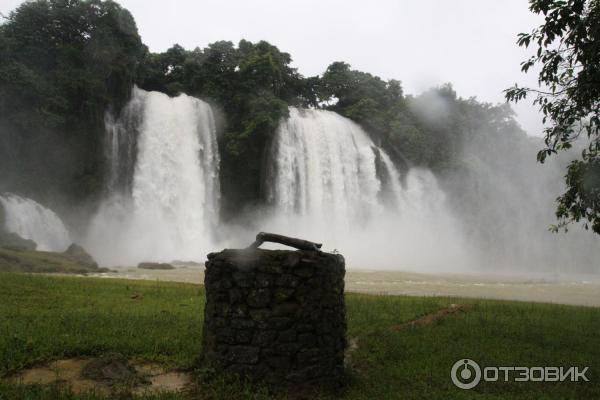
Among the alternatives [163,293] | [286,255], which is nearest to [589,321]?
[286,255]

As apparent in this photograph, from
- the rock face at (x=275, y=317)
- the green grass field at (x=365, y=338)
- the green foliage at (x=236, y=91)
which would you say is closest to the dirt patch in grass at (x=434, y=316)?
the green grass field at (x=365, y=338)

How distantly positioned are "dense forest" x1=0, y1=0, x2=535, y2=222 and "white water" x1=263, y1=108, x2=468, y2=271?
201 centimetres

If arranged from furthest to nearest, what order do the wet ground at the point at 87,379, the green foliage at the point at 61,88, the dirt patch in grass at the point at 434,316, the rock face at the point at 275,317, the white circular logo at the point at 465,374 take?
1. the green foliage at the point at 61,88
2. the dirt patch in grass at the point at 434,316
3. the white circular logo at the point at 465,374
4. the rock face at the point at 275,317
5. the wet ground at the point at 87,379

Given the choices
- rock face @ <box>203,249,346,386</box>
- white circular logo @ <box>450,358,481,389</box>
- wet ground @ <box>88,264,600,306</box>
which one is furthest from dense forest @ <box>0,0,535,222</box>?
white circular logo @ <box>450,358,481,389</box>

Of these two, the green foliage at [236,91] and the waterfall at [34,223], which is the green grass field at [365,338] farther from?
the green foliage at [236,91]

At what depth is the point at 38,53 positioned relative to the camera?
1259 inches

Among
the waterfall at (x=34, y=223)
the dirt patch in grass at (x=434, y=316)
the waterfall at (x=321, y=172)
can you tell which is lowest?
the dirt patch in grass at (x=434, y=316)

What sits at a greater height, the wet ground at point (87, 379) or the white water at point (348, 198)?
the white water at point (348, 198)

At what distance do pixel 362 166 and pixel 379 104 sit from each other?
10.2 m

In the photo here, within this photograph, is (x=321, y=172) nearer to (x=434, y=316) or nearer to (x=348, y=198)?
(x=348, y=198)

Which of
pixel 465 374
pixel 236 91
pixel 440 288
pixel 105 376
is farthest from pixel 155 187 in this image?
pixel 465 374

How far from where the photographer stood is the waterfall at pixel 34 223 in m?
25.0

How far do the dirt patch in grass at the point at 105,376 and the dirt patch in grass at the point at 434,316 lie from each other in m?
4.77

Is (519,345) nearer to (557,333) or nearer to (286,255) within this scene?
(557,333)
